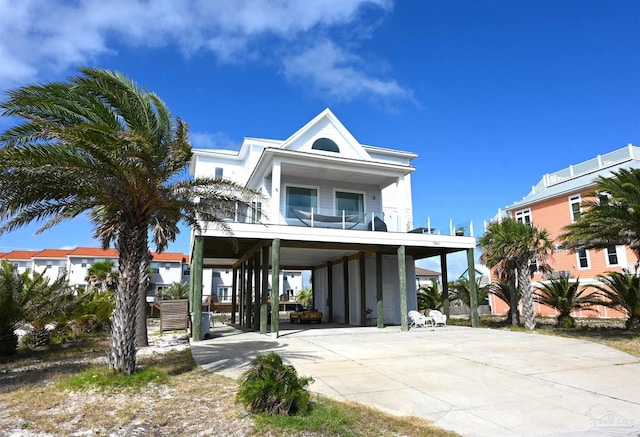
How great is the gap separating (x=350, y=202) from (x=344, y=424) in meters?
15.6

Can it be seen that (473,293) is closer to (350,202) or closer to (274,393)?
(350,202)

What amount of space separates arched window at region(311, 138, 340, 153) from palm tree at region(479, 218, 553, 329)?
8.79 m

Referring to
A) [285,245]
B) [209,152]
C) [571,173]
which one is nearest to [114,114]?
[285,245]

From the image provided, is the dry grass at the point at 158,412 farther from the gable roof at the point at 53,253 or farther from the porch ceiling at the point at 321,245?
the gable roof at the point at 53,253

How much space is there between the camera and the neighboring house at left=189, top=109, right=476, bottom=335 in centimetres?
1570

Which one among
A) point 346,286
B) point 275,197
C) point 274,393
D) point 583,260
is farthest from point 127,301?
point 583,260

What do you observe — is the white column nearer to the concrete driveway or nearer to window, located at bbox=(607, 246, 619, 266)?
the concrete driveway

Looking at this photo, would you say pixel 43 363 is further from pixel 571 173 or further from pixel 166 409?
pixel 571 173

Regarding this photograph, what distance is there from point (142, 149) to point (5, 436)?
15.5ft

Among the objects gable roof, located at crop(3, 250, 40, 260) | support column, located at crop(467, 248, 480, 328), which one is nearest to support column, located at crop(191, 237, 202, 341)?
support column, located at crop(467, 248, 480, 328)

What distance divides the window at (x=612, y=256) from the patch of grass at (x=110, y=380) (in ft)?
87.6

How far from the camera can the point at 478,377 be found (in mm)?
7531

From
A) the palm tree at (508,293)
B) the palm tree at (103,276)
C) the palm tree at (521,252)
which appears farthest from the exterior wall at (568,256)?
the palm tree at (103,276)

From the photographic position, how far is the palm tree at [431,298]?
78.7 ft
